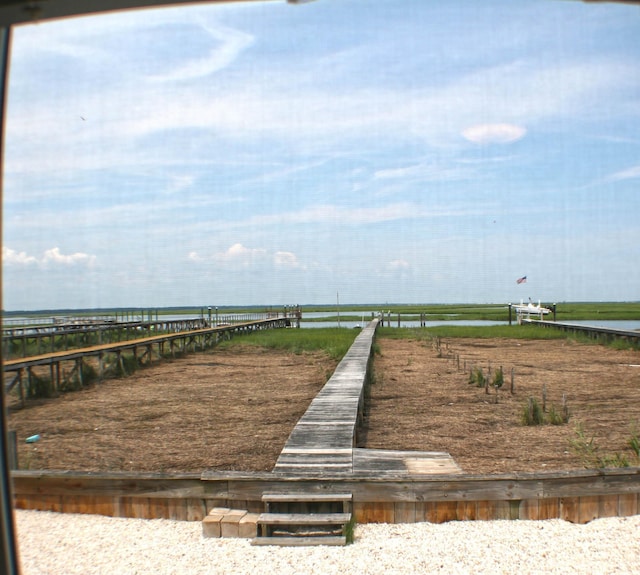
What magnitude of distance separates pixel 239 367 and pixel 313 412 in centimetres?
971

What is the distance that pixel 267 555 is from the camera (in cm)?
404

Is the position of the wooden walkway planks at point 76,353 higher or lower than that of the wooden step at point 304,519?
higher

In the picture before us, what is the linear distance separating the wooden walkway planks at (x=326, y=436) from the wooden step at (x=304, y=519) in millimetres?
414

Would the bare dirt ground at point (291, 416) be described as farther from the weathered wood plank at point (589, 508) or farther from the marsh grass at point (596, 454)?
the weathered wood plank at point (589, 508)

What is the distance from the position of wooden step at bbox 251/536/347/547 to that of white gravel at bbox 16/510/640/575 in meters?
0.05

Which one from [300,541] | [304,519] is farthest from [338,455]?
[300,541]

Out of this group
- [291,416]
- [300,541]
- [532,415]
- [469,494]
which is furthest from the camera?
[291,416]

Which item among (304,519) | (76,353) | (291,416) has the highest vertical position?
(76,353)

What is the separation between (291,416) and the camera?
9.21 metres

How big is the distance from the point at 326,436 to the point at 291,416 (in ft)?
10.5

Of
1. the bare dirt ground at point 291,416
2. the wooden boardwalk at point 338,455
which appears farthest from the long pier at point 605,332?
the wooden boardwalk at point 338,455

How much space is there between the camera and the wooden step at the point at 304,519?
4266mm

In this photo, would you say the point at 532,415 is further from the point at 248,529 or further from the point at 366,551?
the point at 248,529

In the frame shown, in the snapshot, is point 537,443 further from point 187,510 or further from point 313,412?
point 187,510
